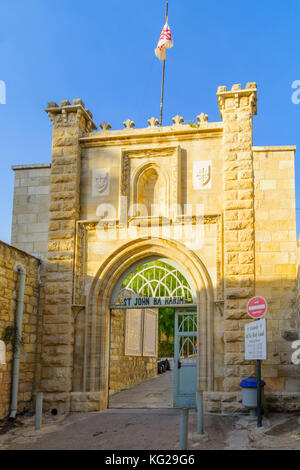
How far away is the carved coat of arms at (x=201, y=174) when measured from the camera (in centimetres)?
1335

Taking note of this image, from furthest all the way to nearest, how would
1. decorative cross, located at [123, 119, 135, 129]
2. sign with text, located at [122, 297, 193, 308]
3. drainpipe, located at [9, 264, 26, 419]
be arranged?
decorative cross, located at [123, 119, 135, 129]
sign with text, located at [122, 297, 193, 308]
drainpipe, located at [9, 264, 26, 419]

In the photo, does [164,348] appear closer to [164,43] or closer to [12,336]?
[164,43]

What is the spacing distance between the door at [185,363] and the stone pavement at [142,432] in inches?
16.9

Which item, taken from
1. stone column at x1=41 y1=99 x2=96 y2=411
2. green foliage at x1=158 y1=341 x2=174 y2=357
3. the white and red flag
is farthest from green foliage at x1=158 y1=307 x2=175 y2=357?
stone column at x1=41 y1=99 x2=96 y2=411

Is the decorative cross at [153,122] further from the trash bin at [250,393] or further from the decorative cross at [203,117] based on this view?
the trash bin at [250,393]

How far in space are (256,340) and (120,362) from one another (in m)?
8.28

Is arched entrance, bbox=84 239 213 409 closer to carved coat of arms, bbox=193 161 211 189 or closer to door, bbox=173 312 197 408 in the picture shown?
door, bbox=173 312 197 408

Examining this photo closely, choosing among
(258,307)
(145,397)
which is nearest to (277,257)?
(258,307)

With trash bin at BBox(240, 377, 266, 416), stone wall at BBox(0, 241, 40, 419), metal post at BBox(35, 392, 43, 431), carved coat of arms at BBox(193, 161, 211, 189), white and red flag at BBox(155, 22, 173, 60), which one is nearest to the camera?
metal post at BBox(35, 392, 43, 431)

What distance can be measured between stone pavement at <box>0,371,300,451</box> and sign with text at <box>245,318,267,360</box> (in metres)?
1.27

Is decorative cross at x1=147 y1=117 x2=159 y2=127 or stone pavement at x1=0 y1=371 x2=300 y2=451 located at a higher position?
decorative cross at x1=147 y1=117 x2=159 y2=127

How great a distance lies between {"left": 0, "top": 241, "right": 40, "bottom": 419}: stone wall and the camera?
11.6m

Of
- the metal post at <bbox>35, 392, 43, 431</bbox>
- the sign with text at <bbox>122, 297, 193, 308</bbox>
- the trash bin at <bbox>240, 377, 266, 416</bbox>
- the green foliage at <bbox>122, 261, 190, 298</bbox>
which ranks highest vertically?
the green foliage at <bbox>122, 261, 190, 298</bbox>

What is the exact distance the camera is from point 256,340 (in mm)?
9938
